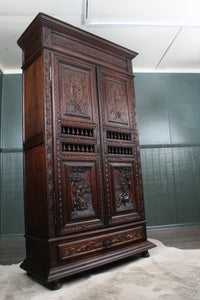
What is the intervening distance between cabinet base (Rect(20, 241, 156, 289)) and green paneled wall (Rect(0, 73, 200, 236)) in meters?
2.04

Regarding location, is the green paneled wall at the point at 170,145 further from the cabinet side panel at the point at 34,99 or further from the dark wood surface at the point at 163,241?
the cabinet side panel at the point at 34,99

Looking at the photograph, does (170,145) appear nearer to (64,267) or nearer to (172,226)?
(172,226)

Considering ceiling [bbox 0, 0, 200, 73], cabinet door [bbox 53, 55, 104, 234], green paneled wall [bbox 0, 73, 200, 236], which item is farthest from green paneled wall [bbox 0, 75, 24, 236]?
cabinet door [bbox 53, 55, 104, 234]

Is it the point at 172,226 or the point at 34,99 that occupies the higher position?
the point at 34,99

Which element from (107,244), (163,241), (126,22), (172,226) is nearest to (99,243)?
(107,244)

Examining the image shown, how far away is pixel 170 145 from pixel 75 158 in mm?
2984

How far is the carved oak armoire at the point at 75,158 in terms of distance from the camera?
2270 mm

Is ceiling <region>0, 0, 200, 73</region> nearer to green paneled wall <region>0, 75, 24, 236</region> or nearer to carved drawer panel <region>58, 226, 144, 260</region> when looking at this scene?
green paneled wall <region>0, 75, 24, 236</region>

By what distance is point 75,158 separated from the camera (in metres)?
2.49

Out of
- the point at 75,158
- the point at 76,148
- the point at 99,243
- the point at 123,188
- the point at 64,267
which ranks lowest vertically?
the point at 64,267

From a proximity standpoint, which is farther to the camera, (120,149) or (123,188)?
(120,149)

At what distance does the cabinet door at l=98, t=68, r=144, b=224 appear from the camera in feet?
9.09

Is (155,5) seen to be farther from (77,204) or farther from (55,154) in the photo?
(77,204)

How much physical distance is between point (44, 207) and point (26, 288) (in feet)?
2.42
